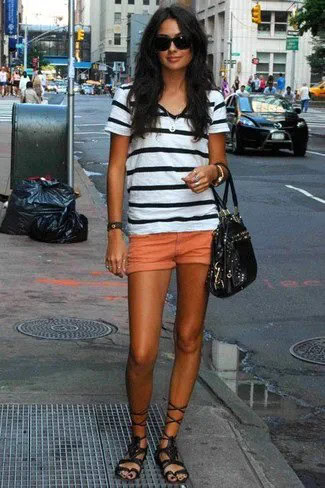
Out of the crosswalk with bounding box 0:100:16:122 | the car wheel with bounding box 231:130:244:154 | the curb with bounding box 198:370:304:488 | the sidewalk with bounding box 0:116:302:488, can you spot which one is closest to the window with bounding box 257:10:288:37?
the crosswalk with bounding box 0:100:16:122

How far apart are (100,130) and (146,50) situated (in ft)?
98.0

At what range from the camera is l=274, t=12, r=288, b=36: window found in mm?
88625

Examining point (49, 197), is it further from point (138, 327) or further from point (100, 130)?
point (100, 130)

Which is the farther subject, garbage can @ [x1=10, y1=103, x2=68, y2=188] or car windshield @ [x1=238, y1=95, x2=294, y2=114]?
car windshield @ [x1=238, y1=95, x2=294, y2=114]

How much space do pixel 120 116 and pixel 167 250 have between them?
63 cm

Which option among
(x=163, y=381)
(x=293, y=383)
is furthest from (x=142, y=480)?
(x=293, y=383)

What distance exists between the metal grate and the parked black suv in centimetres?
1982

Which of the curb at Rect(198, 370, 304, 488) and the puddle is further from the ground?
the curb at Rect(198, 370, 304, 488)

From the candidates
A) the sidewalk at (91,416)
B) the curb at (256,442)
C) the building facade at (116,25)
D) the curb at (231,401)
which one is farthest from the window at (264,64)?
the curb at (256,442)

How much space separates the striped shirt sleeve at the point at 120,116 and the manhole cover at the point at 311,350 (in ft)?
10.2

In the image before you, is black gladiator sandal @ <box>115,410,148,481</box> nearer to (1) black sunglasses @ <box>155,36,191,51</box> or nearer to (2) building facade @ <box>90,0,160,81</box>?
(1) black sunglasses @ <box>155,36,191,51</box>

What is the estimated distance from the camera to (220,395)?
5.57 meters

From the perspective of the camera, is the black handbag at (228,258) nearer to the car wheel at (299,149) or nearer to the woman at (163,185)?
the woman at (163,185)

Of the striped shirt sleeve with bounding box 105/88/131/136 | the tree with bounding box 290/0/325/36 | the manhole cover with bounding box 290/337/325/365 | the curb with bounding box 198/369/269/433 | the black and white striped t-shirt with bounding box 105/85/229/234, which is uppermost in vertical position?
the tree with bounding box 290/0/325/36
